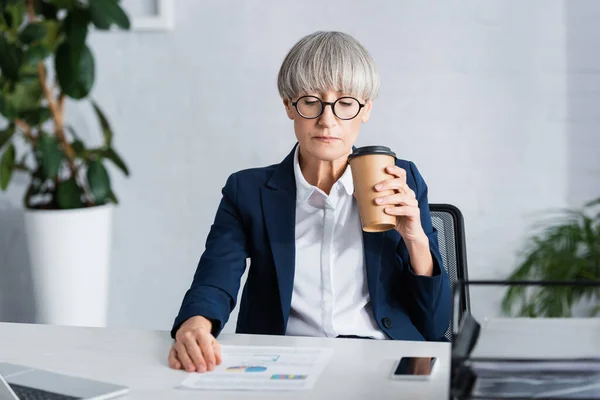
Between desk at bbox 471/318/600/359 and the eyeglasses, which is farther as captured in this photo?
the eyeglasses

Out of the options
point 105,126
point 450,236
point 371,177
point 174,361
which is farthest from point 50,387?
point 105,126

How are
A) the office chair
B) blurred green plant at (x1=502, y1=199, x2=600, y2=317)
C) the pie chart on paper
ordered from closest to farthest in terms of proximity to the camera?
the pie chart on paper, the office chair, blurred green plant at (x1=502, y1=199, x2=600, y2=317)

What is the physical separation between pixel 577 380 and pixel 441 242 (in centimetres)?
77

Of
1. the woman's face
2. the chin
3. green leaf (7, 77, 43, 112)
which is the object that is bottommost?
the chin

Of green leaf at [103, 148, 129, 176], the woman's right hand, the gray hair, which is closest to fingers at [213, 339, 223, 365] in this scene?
the woman's right hand

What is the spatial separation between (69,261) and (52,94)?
2.14ft

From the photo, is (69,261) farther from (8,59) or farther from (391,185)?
(391,185)

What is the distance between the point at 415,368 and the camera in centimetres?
108

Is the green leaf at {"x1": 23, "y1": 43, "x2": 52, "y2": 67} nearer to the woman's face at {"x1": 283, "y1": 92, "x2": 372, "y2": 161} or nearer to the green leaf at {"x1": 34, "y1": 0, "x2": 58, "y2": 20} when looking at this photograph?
the green leaf at {"x1": 34, "y1": 0, "x2": 58, "y2": 20}

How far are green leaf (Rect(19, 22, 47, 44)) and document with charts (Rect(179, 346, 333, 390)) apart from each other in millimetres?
1947

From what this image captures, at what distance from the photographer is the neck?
1.51m

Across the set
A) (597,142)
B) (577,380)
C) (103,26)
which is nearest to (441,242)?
(577,380)

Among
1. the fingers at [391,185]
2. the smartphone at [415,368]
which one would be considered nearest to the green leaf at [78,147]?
the fingers at [391,185]

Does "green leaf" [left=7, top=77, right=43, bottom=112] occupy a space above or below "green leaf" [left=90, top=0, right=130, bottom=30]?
below
